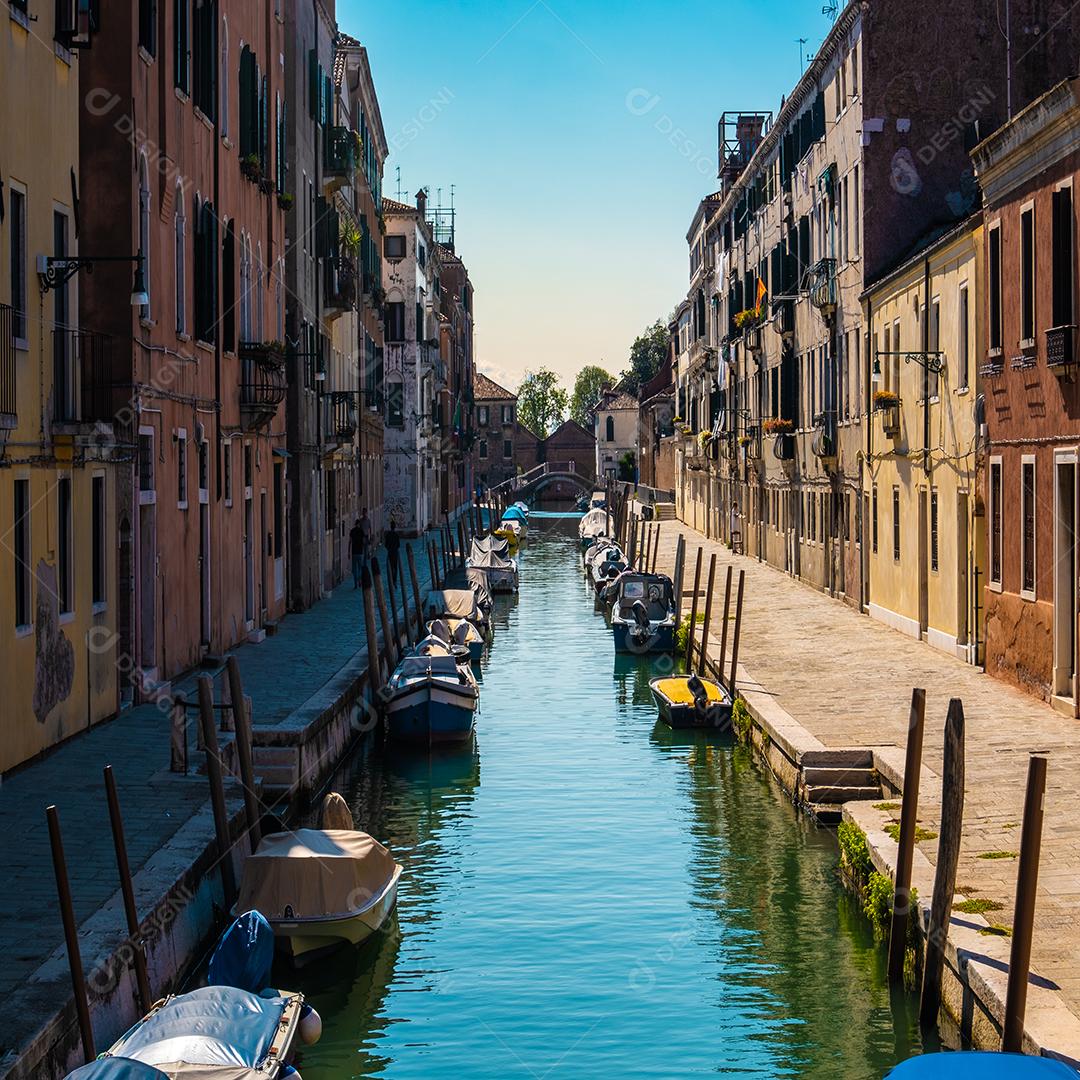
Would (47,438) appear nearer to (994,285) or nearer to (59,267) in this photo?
(59,267)

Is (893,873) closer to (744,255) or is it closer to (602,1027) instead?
(602,1027)

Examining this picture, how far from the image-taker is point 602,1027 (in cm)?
1184

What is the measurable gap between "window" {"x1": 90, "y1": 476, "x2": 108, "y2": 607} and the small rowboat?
28.1 feet

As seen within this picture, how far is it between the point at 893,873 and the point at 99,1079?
21.4 ft

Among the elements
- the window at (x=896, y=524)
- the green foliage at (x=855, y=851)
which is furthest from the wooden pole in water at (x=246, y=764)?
the window at (x=896, y=524)

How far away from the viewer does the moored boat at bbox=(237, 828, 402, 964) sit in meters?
12.8

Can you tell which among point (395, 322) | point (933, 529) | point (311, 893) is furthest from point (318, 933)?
point (395, 322)

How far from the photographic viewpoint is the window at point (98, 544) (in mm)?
18203

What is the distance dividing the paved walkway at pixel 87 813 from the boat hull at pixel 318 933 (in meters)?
1.08

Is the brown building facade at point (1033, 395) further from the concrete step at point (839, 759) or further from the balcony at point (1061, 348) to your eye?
the concrete step at point (839, 759)

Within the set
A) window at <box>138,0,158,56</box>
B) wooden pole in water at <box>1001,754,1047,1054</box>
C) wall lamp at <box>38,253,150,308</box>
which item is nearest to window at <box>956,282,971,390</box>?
window at <box>138,0,158,56</box>

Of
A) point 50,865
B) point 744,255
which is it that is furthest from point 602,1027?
point 744,255

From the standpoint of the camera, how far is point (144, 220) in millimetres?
19828

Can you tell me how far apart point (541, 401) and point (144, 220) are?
157 meters
